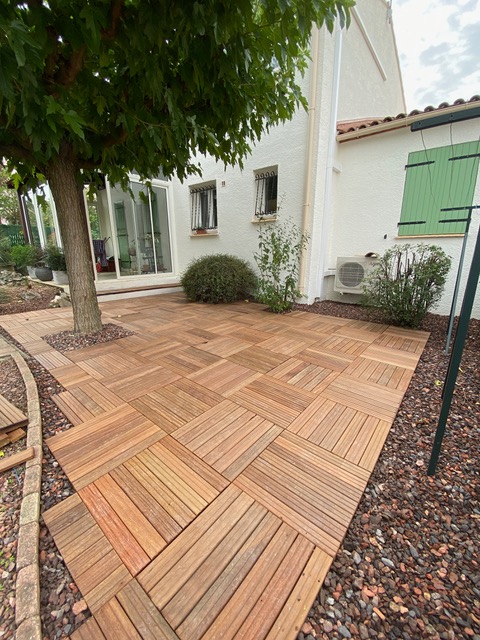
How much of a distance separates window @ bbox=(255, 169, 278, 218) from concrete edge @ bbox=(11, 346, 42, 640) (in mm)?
5147

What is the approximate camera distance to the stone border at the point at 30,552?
0.78 metres

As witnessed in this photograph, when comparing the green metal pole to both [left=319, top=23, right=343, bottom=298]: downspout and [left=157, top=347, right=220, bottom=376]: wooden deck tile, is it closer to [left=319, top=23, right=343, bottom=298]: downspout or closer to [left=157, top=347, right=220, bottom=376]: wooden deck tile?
[left=157, top=347, right=220, bottom=376]: wooden deck tile

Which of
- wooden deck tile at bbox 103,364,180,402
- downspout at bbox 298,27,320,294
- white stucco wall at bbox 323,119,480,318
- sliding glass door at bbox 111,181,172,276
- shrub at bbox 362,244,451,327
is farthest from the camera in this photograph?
sliding glass door at bbox 111,181,172,276

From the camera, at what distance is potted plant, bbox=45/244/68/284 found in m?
6.01

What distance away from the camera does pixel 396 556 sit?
3.30 feet

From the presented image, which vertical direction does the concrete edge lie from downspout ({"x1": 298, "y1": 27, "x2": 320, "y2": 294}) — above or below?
below

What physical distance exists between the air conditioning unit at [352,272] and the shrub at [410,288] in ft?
2.38

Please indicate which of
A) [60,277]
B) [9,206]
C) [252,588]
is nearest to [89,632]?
[252,588]

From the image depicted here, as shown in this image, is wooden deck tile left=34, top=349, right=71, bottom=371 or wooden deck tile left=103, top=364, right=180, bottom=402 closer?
wooden deck tile left=103, top=364, right=180, bottom=402

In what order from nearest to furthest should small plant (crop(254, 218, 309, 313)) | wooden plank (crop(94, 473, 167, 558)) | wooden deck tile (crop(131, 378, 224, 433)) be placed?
1. wooden plank (crop(94, 473, 167, 558))
2. wooden deck tile (crop(131, 378, 224, 433))
3. small plant (crop(254, 218, 309, 313))

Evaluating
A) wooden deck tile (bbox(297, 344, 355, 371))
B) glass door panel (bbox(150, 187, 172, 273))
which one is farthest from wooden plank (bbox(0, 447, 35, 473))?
glass door panel (bbox(150, 187, 172, 273))

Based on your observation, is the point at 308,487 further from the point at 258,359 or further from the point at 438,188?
the point at 438,188

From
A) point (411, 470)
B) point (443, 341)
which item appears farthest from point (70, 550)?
point (443, 341)

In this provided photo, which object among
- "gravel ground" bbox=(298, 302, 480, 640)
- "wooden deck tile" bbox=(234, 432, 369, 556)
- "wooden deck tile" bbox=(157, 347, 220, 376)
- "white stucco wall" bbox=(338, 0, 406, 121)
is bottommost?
"gravel ground" bbox=(298, 302, 480, 640)
